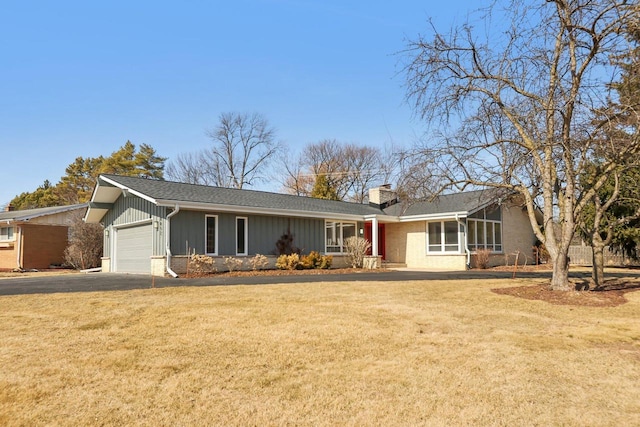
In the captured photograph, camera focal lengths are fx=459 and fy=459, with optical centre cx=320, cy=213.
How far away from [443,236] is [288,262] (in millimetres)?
8462

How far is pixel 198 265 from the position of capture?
1719cm

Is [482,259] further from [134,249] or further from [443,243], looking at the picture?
[134,249]

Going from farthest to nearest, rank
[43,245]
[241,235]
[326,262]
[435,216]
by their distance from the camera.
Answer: [43,245], [435,216], [326,262], [241,235]

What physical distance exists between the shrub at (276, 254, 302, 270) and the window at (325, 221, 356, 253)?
343 cm

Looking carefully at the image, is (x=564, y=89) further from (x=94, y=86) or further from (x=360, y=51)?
(x=94, y=86)

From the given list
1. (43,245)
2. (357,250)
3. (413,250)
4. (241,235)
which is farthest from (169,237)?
(43,245)

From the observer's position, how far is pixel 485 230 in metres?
24.0

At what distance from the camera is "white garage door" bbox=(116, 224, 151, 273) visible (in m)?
19.0

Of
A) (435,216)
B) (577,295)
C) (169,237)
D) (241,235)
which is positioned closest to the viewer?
(577,295)

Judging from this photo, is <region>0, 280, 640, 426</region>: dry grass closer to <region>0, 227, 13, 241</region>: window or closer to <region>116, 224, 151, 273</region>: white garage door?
<region>116, 224, 151, 273</region>: white garage door

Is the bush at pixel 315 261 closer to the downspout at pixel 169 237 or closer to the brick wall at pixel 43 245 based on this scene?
the downspout at pixel 169 237

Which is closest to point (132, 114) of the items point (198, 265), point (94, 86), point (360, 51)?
point (94, 86)

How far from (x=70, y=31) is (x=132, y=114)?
42.7 feet

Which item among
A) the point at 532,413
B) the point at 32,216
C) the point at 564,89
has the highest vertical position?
the point at 564,89
